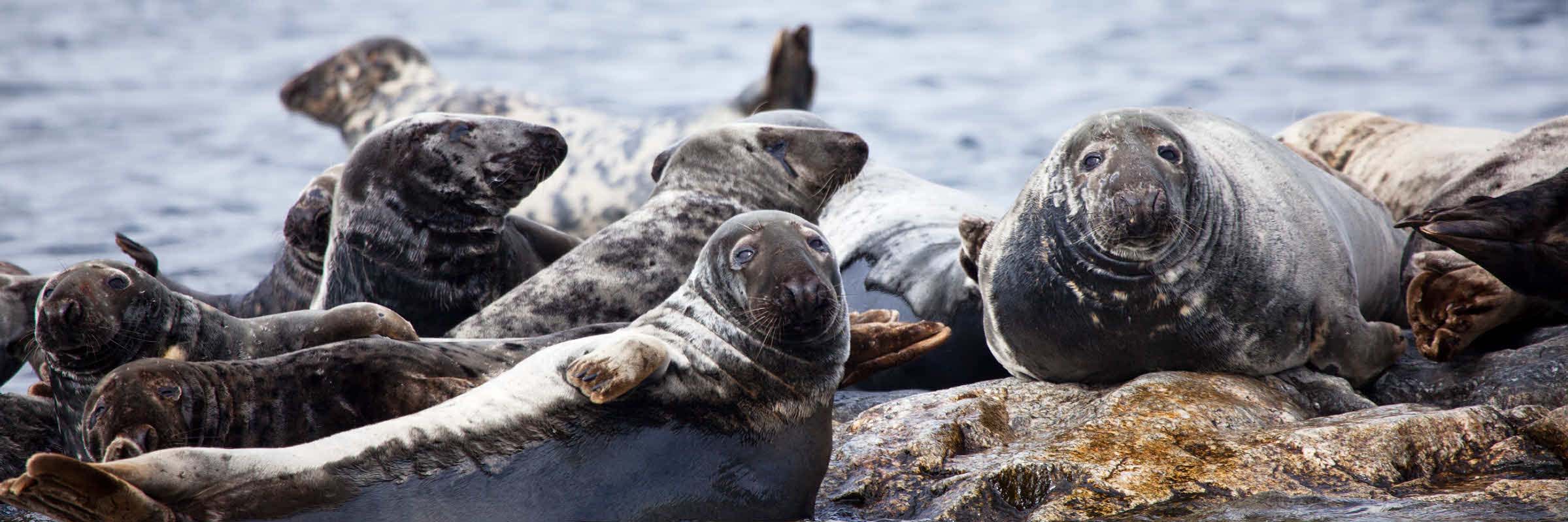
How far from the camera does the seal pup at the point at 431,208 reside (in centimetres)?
681

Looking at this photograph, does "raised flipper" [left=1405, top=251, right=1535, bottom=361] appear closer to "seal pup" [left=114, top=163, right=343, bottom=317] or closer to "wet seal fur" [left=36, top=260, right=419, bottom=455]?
"wet seal fur" [left=36, top=260, right=419, bottom=455]

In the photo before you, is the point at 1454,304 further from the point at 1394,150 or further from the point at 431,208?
the point at 431,208

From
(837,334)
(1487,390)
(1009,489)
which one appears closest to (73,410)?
(837,334)

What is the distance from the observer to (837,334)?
5109 millimetres

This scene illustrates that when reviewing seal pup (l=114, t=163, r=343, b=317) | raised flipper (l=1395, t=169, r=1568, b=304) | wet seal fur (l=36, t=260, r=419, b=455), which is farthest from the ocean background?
raised flipper (l=1395, t=169, r=1568, b=304)

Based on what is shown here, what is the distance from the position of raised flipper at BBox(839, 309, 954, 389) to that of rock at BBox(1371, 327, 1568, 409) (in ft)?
4.91

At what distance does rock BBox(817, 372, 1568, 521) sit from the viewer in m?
4.58

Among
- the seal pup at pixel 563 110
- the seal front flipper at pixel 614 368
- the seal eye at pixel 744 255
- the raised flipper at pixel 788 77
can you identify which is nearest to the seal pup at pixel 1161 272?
the seal eye at pixel 744 255

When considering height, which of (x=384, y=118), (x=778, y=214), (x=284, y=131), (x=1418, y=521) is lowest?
(x=284, y=131)

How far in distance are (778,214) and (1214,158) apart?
1673 mm

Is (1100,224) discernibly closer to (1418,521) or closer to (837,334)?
(837,334)

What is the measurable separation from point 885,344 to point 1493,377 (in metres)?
1.94

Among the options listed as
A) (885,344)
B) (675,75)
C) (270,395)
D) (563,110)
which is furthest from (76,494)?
(675,75)

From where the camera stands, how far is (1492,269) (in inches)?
213
